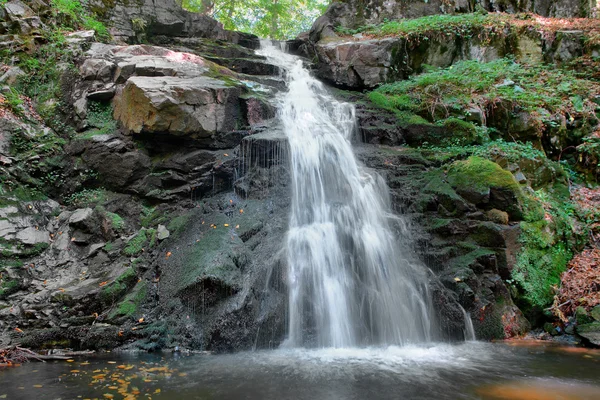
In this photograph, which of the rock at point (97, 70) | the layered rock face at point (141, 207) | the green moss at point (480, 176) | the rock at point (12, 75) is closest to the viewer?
the layered rock face at point (141, 207)

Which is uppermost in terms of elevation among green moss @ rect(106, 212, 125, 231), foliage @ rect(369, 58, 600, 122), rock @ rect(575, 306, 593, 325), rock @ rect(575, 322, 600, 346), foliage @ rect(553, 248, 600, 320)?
foliage @ rect(369, 58, 600, 122)

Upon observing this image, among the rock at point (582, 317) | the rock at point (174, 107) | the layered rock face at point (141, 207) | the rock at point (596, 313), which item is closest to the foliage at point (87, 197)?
the layered rock face at point (141, 207)

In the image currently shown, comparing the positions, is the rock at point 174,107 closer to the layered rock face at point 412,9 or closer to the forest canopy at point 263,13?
the layered rock face at point 412,9

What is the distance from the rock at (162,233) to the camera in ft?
22.1

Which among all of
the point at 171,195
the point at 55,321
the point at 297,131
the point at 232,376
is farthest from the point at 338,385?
the point at 297,131

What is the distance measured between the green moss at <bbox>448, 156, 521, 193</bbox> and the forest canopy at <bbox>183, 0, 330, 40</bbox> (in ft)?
55.6

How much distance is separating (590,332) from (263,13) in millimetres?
21413

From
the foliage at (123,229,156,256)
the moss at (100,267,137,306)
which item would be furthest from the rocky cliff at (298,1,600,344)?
the moss at (100,267,137,306)

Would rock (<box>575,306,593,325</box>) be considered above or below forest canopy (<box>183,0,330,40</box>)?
below

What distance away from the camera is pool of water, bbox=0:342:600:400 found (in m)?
3.64

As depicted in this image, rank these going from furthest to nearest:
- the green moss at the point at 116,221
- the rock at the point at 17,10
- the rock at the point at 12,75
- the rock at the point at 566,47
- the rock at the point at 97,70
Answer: the rock at the point at 566,47, the rock at the point at 17,10, the rock at the point at 97,70, the rock at the point at 12,75, the green moss at the point at 116,221

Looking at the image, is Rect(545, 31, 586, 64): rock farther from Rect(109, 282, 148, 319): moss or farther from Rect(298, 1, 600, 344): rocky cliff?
Rect(109, 282, 148, 319): moss

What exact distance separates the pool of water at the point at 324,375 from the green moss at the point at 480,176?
9.79 feet

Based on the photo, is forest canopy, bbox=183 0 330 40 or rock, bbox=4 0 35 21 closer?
rock, bbox=4 0 35 21
